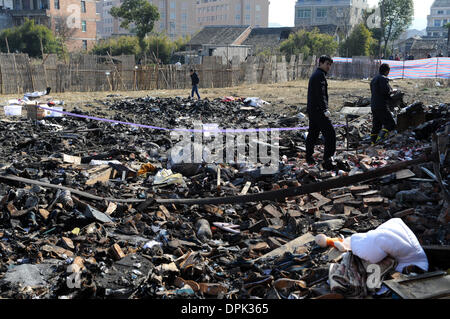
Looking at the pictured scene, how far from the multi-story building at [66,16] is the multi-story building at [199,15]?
29.6 metres

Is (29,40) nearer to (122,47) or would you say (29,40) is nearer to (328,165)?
(122,47)

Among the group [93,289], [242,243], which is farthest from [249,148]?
[93,289]

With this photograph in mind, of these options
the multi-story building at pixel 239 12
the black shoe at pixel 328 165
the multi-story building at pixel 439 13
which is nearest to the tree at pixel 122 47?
the black shoe at pixel 328 165

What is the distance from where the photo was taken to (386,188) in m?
5.65

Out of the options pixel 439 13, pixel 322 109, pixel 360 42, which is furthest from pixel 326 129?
pixel 439 13

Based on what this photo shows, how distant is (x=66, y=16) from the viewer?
167 ft

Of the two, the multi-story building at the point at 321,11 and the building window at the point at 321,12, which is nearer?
the multi-story building at the point at 321,11

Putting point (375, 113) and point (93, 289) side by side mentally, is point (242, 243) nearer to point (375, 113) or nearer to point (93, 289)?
point (93, 289)

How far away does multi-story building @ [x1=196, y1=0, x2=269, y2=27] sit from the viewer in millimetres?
94438

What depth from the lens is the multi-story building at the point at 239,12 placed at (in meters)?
94.4

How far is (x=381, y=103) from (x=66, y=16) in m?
49.9

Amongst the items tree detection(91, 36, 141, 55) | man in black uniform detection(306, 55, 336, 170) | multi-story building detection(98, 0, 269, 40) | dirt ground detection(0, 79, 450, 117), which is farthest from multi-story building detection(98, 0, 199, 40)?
man in black uniform detection(306, 55, 336, 170)

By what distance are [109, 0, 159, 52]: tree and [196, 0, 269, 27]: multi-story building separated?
2142 inches

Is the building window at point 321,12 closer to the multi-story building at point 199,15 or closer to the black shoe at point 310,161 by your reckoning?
the multi-story building at point 199,15
